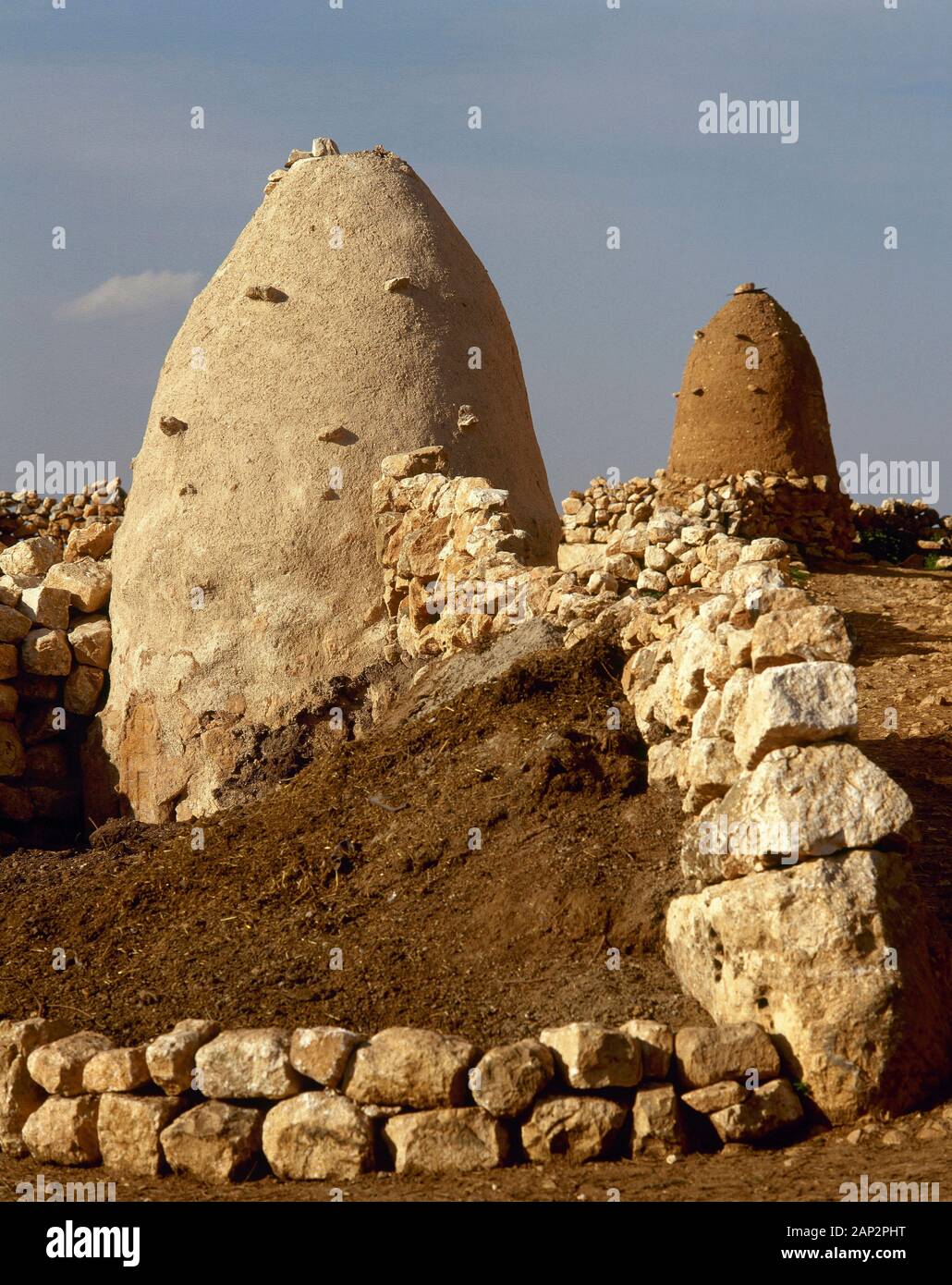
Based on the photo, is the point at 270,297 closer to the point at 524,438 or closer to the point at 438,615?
the point at 524,438

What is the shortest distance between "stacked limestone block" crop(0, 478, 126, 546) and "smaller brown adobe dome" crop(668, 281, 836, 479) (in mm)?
6699

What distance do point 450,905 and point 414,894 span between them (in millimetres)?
212

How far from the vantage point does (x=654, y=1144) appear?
446 cm

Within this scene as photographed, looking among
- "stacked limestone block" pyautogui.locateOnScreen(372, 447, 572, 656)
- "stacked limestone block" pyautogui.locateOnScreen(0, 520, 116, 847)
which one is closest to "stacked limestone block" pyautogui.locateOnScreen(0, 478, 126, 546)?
"stacked limestone block" pyautogui.locateOnScreen(0, 520, 116, 847)

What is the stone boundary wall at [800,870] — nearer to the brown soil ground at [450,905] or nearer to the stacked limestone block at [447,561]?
the brown soil ground at [450,905]

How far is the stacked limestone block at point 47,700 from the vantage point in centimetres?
948

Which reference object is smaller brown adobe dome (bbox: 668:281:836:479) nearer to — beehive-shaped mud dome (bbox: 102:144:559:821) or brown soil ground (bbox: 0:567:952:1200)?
beehive-shaped mud dome (bbox: 102:144:559:821)

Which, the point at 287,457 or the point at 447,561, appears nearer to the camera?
the point at 447,561

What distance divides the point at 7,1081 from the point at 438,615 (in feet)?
13.8

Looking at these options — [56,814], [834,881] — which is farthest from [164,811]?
[834,881]

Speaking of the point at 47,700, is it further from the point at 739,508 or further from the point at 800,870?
the point at 739,508

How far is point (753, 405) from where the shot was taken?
1670 centimetres

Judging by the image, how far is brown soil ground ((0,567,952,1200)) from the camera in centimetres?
444

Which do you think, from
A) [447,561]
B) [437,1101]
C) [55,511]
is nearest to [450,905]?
[437,1101]
